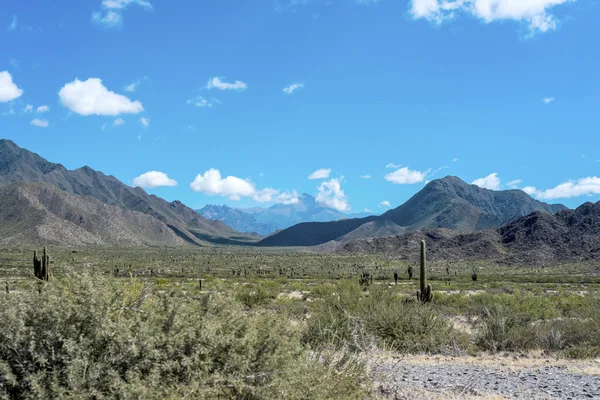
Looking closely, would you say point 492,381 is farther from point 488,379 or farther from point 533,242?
point 533,242

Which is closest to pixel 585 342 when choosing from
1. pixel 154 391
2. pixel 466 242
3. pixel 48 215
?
pixel 154 391

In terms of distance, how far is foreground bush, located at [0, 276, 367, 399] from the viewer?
477 cm

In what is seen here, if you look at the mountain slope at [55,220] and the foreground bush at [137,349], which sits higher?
the mountain slope at [55,220]

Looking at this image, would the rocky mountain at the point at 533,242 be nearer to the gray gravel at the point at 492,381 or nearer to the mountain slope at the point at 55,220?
the gray gravel at the point at 492,381

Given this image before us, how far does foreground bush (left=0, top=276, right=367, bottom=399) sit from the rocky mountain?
9902 cm

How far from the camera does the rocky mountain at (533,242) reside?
97188 millimetres

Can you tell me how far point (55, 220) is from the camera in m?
150

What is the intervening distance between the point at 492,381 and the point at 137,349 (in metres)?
8.36

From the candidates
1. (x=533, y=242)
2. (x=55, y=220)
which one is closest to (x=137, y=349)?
(x=533, y=242)

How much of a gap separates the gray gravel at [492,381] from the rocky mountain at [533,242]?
298 feet

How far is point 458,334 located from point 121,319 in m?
13.6

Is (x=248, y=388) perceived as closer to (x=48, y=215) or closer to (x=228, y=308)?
(x=228, y=308)

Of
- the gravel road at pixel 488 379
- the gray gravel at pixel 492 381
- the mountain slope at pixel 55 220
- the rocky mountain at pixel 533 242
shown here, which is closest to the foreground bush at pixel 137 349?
the gravel road at pixel 488 379

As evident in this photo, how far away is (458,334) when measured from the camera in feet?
53.5
